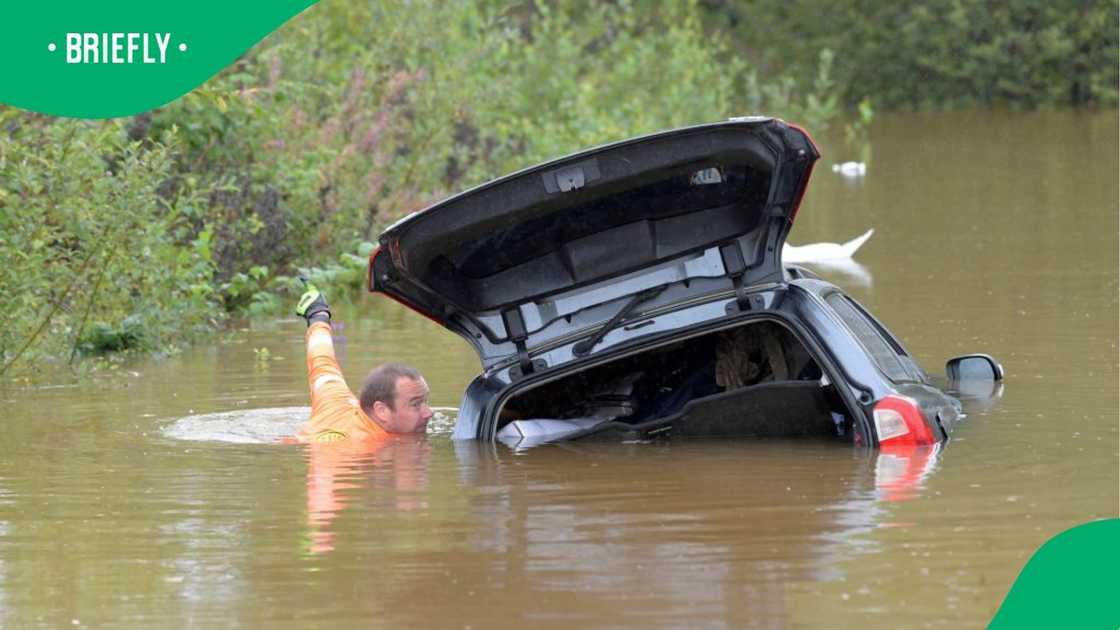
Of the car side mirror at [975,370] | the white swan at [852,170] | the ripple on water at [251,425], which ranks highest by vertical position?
the white swan at [852,170]

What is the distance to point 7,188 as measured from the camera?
13.4 metres

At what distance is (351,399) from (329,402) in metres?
0.11

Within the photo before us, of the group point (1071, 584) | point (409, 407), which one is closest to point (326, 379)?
point (409, 407)

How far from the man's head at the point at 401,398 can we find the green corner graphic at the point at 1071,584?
347cm

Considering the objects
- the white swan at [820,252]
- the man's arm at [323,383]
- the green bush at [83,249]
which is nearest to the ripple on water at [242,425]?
the man's arm at [323,383]

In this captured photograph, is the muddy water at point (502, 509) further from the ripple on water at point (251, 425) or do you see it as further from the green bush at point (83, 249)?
the green bush at point (83, 249)

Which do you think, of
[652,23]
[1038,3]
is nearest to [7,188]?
[652,23]

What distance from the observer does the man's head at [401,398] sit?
35.0 ft

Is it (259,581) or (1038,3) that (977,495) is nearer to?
(259,581)

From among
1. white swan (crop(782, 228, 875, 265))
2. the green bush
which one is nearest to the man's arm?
the green bush

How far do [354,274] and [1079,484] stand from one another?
9.35 metres

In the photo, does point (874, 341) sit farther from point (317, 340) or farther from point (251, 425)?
point (251, 425)

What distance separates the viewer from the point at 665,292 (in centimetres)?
1030

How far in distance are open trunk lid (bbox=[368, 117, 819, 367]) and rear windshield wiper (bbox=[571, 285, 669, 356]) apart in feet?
0.09
